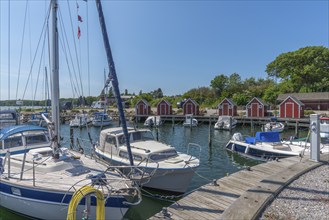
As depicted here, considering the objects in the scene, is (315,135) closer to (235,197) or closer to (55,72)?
(235,197)

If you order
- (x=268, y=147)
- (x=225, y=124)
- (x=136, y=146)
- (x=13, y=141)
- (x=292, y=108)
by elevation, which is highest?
(x=292, y=108)

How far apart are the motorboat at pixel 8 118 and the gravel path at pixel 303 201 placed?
27.9 metres

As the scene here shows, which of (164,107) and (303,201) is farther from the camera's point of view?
(164,107)

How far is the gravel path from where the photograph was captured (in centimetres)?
562

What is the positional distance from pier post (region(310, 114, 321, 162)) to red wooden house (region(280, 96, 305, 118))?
36.6 metres

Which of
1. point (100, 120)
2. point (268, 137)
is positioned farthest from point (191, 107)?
point (268, 137)

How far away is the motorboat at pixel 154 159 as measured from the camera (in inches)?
432

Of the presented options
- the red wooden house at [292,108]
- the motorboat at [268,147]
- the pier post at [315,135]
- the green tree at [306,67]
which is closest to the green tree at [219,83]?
the green tree at [306,67]

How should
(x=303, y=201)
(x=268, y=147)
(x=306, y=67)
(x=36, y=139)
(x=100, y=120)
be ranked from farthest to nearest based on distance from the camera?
(x=306, y=67) < (x=100, y=120) < (x=268, y=147) < (x=36, y=139) < (x=303, y=201)

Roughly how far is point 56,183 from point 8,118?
25.6m

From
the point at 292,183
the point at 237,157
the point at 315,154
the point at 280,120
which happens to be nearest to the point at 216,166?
the point at 237,157

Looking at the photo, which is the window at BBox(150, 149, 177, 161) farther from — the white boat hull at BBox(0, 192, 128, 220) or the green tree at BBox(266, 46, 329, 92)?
the green tree at BBox(266, 46, 329, 92)

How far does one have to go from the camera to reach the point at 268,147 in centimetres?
1886

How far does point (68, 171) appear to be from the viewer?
8.98 metres
